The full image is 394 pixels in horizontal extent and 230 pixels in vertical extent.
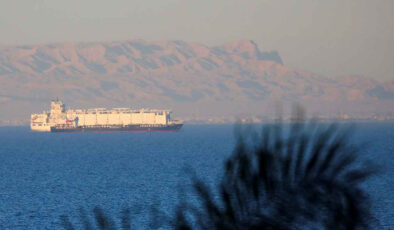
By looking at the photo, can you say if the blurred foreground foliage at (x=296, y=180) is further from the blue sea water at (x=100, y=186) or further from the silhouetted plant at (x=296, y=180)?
the blue sea water at (x=100, y=186)

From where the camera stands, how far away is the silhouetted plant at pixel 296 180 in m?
6.09

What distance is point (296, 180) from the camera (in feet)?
20.7

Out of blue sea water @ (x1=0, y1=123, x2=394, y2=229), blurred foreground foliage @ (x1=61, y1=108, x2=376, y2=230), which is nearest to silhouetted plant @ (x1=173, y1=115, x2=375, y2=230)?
blurred foreground foliage @ (x1=61, y1=108, x2=376, y2=230)

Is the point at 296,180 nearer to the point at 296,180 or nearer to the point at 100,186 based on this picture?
the point at 296,180

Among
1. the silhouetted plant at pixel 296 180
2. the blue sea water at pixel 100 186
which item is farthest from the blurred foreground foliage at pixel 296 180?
the blue sea water at pixel 100 186

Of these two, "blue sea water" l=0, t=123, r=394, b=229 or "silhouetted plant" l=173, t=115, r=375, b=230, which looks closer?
"silhouetted plant" l=173, t=115, r=375, b=230

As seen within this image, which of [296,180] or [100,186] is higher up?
[296,180]

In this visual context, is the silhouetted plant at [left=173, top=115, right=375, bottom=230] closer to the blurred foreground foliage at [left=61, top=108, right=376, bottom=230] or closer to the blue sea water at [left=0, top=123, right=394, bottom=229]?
the blurred foreground foliage at [left=61, top=108, right=376, bottom=230]

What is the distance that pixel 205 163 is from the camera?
87.6 meters

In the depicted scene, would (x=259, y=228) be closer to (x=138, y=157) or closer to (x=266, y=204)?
(x=266, y=204)

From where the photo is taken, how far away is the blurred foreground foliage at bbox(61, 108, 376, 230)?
6086mm

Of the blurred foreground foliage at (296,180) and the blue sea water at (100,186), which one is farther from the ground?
the blurred foreground foliage at (296,180)

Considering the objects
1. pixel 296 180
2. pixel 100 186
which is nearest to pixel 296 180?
pixel 296 180

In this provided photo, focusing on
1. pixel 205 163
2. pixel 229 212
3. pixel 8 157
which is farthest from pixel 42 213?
pixel 8 157
